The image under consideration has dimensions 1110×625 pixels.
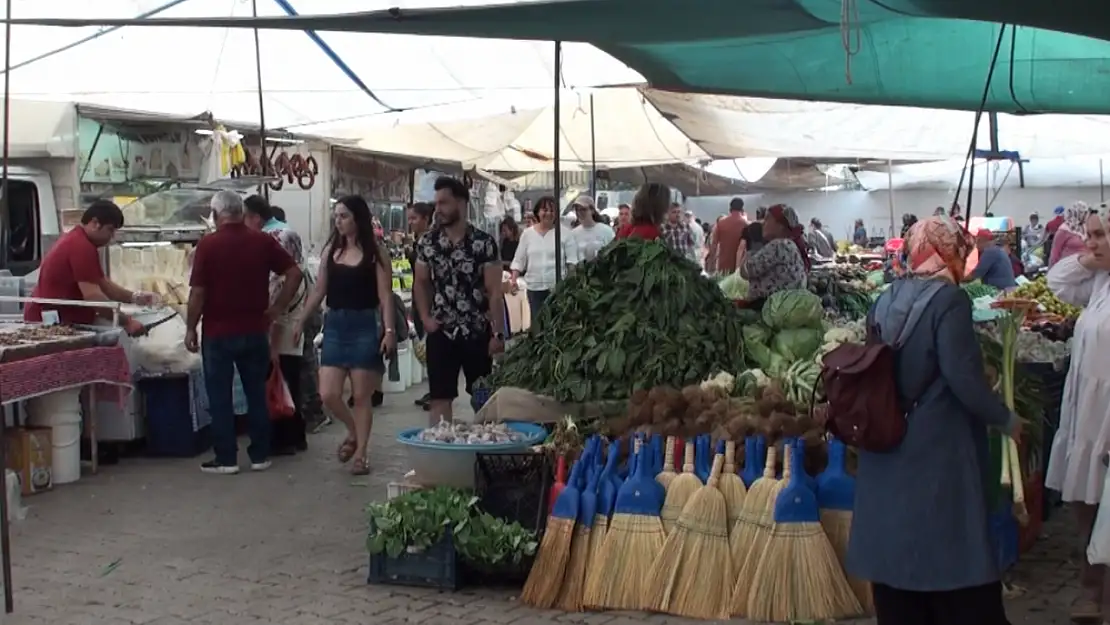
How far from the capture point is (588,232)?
12.5 meters

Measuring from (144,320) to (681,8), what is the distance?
537 cm

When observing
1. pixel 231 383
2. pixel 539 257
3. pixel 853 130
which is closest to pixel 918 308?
pixel 231 383

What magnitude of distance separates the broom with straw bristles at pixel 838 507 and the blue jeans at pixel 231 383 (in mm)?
4396

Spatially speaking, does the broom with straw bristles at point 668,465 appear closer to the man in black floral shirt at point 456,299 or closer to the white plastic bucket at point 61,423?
the man in black floral shirt at point 456,299

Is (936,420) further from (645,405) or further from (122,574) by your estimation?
(122,574)

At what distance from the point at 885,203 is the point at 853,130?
727 inches

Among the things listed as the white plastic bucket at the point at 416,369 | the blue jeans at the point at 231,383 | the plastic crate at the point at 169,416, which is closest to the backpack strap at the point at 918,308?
the blue jeans at the point at 231,383

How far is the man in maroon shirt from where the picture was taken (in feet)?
26.0

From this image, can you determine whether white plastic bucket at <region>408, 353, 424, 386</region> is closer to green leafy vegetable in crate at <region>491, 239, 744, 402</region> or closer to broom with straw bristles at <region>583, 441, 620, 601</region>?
green leafy vegetable in crate at <region>491, 239, 744, 402</region>

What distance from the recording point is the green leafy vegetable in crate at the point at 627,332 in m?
6.26

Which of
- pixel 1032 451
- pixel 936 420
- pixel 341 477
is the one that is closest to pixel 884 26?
pixel 1032 451

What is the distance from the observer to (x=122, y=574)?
5.96m

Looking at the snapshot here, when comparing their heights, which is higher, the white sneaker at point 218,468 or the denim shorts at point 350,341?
the denim shorts at point 350,341

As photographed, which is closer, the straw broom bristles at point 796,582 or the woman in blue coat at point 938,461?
the woman in blue coat at point 938,461
